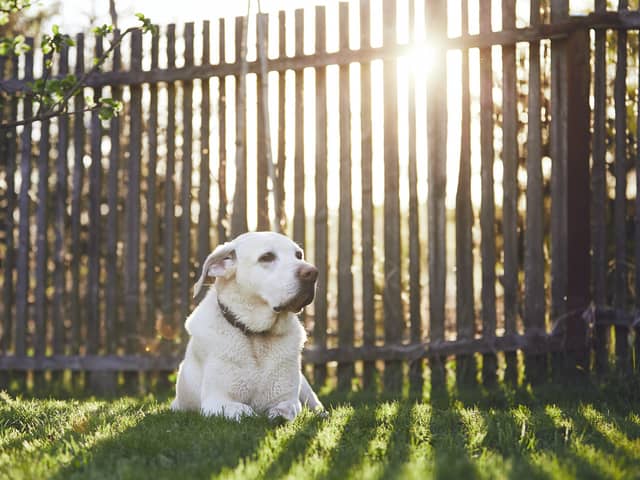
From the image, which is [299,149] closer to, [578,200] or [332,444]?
[578,200]

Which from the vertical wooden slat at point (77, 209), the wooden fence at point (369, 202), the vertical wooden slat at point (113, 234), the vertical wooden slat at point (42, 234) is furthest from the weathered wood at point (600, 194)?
the vertical wooden slat at point (42, 234)

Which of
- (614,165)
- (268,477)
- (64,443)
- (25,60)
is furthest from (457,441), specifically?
(25,60)

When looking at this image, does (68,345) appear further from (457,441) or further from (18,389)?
(457,441)

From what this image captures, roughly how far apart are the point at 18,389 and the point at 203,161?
2466mm

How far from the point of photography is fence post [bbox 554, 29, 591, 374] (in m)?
5.60

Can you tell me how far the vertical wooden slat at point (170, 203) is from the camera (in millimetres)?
6582

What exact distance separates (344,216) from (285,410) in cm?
229

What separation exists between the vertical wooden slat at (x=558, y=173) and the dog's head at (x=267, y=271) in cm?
211

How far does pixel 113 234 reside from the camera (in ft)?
22.3

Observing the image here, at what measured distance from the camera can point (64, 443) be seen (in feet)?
11.3

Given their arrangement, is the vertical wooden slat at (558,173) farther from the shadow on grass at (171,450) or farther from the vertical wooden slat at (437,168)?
the shadow on grass at (171,450)

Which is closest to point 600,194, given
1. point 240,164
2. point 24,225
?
point 240,164

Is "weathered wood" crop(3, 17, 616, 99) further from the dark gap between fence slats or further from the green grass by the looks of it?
the green grass

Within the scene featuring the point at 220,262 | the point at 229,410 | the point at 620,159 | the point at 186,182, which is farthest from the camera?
the point at 186,182
